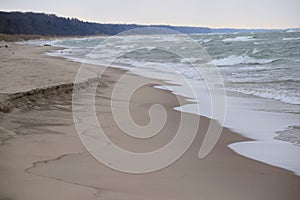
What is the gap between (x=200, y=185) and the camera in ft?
11.5

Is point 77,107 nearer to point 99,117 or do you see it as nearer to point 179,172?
point 99,117

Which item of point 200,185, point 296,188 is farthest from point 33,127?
Result: point 296,188

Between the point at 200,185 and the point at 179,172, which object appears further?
the point at 179,172

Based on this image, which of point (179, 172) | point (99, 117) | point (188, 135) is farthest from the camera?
point (99, 117)

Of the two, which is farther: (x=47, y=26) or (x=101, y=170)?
(x=47, y=26)

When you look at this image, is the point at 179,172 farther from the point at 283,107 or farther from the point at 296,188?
the point at 283,107

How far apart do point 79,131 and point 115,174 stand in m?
1.68

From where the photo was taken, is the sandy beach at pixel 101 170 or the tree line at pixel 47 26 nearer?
the sandy beach at pixel 101 170

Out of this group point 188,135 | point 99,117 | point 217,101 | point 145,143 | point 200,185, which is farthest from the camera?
point 217,101

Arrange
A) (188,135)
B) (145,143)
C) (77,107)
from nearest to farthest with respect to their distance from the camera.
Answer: (145,143) → (188,135) → (77,107)

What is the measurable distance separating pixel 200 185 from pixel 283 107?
5.25 meters

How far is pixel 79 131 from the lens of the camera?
5.18m

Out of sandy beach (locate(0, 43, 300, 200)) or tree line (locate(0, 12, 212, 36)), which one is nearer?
sandy beach (locate(0, 43, 300, 200))

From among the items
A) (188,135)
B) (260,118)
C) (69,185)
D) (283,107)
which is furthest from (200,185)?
(283,107)
